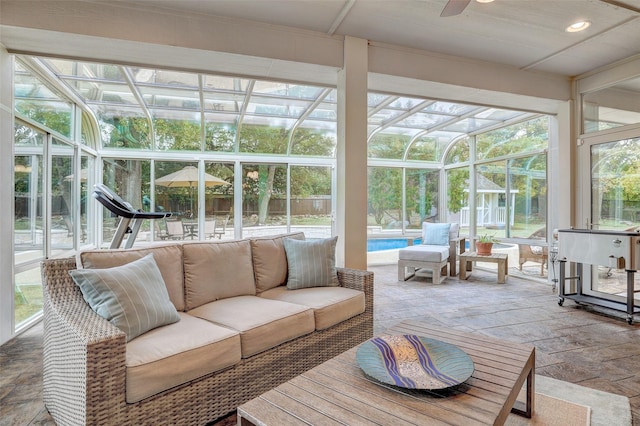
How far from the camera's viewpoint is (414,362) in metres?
1.49

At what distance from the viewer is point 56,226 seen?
403 cm

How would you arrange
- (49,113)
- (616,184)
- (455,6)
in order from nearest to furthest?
1. (455,6)
2. (49,113)
3. (616,184)

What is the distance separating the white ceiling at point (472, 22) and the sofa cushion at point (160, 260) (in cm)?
214

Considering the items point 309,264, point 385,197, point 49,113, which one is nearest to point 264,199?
point 385,197

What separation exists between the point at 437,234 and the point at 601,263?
260 centimetres

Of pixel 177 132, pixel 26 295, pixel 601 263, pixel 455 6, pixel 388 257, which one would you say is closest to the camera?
pixel 455 6

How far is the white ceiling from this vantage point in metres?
2.85

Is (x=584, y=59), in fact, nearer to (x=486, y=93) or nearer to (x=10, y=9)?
(x=486, y=93)

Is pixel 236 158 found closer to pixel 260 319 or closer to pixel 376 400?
pixel 260 319

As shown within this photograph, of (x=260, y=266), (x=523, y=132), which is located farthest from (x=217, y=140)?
(x=523, y=132)

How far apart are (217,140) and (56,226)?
3079 millimetres

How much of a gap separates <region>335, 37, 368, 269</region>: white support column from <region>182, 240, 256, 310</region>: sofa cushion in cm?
115

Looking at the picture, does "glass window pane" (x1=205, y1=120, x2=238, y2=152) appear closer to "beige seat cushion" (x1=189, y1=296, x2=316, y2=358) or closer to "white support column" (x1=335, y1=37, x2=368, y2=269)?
"white support column" (x1=335, y1=37, x2=368, y2=269)

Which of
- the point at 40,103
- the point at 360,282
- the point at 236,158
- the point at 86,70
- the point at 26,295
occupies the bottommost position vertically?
the point at 26,295
